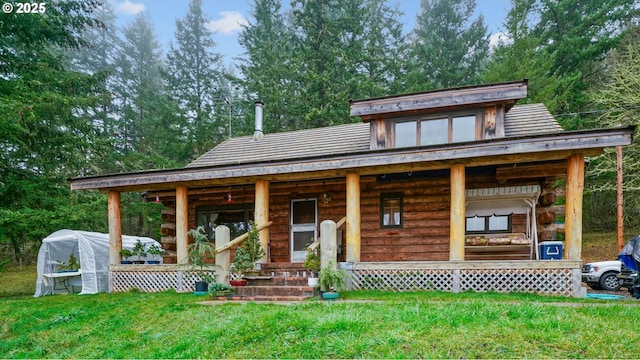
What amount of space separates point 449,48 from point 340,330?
24155mm

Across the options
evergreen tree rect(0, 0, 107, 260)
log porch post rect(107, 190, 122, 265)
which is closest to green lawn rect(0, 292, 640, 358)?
log porch post rect(107, 190, 122, 265)

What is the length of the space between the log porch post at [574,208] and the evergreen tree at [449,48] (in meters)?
15.3

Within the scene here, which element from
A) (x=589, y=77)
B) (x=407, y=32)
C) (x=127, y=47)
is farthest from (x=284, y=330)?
(x=127, y=47)

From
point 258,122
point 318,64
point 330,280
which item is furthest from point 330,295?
point 318,64

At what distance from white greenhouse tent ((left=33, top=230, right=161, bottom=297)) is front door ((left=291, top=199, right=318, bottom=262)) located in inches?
229

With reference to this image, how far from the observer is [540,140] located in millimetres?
7336

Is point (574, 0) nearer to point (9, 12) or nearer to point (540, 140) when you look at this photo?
point (540, 140)

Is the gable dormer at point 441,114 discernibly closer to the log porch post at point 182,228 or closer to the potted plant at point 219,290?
the log porch post at point 182,228

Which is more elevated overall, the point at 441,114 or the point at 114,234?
the point at 441,114

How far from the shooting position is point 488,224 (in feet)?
33.5

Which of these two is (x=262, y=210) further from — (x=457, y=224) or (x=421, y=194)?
(x=457, y=224)

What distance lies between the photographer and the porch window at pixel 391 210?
10880 mm

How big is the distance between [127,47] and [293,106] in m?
16.2

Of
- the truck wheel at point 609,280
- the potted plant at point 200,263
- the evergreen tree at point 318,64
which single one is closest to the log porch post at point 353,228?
the potted plant at point 200,263
